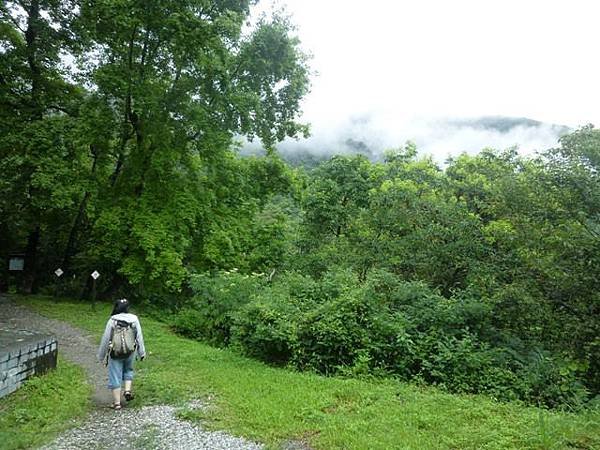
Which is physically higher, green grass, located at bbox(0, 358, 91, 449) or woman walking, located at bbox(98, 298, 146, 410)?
woman walking, located at bbox(98, 298, 146, 410)

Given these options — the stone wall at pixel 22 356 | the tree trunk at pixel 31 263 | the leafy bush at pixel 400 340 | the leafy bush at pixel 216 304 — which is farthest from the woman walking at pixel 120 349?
the tree trunk at pixel 31 263

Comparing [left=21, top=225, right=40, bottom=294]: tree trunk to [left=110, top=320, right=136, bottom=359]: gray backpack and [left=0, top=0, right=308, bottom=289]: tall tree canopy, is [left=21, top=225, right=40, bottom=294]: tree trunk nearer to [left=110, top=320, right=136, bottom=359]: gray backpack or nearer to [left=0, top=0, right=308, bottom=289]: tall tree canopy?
[left=0, top=0, right=308, bottom=289]: tall tree canopy

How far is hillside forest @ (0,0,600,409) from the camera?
29.1 feet

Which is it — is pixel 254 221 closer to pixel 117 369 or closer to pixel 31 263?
pixel 31 263

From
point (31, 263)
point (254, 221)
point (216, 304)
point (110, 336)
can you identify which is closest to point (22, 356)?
point (110, 336)

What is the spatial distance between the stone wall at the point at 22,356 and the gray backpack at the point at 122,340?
5.37 feet

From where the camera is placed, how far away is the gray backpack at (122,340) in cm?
652

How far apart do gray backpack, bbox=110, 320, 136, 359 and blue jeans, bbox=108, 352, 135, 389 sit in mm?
112

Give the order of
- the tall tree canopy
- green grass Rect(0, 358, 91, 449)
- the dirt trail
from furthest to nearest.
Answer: the tall tree canopy → the dirt trail → green grass Rect(0, 358, 91, 449)

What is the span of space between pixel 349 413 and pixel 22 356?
16.7ft

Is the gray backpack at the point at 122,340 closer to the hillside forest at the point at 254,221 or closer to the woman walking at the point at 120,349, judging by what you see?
the woman walking at the point at 120,349

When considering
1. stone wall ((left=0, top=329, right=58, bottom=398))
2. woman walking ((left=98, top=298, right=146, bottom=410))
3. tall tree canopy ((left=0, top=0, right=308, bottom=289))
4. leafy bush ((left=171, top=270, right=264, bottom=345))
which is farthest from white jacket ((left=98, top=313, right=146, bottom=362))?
tall tree canopy ((left=0, top=0, right=308, bottom=289))

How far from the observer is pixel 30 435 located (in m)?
5.44

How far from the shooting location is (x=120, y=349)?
6.52 metres
